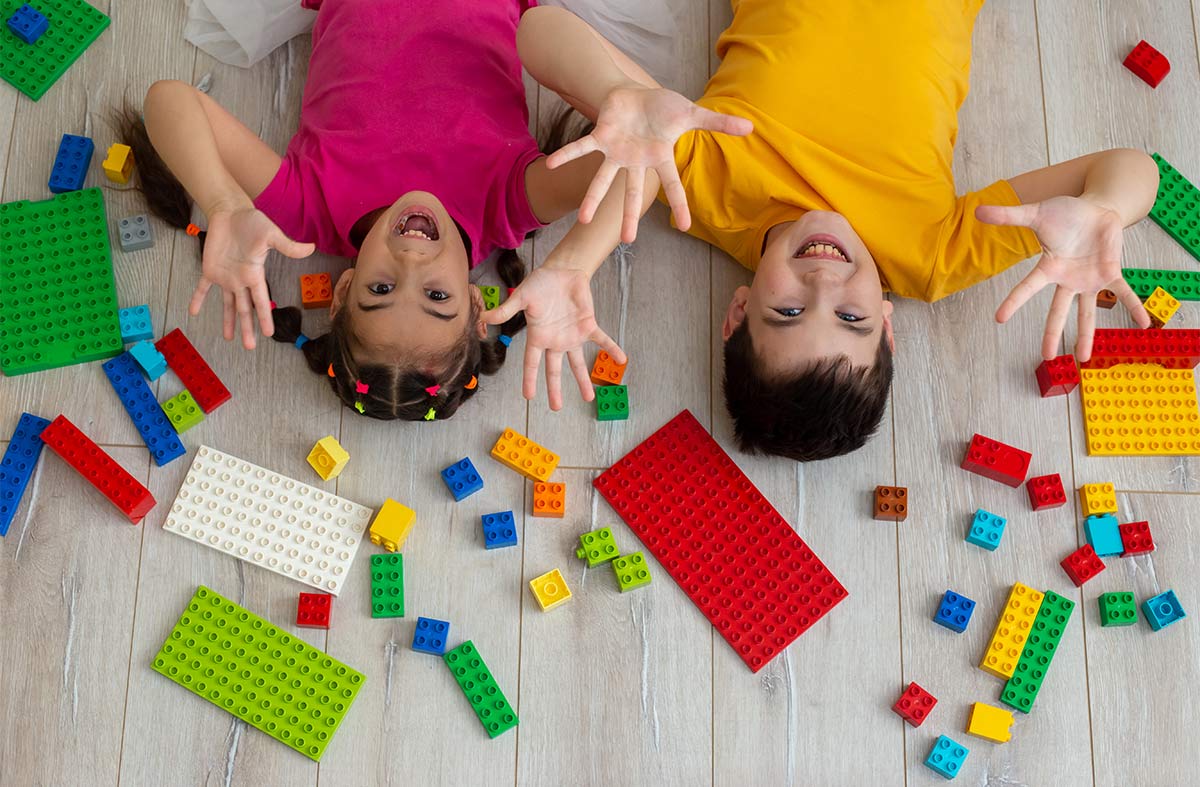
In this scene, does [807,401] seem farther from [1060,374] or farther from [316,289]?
[316,289]

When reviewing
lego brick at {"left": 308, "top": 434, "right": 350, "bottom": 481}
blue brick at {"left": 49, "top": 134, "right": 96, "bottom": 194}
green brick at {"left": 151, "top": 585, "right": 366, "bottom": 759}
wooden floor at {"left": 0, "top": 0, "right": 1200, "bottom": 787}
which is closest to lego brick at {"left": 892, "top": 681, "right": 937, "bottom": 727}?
wooden floor at {"left": 0, "top": 0, "right": 1200, "bottom": 787}

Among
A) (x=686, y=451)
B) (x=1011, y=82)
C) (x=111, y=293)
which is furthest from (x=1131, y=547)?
(x=111, y=293)

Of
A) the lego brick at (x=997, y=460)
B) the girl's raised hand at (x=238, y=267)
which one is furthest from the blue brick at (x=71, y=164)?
the lego brick at (x=997, y=460)

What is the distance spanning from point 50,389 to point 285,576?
43 cm

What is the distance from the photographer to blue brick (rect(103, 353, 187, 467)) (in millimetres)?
1438

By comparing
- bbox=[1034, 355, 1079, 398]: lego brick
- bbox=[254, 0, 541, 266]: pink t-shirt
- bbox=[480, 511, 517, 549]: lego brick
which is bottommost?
bbox=[480, 511, 517, 549]: lego brick

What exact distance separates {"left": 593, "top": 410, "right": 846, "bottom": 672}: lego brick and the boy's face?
239 mm

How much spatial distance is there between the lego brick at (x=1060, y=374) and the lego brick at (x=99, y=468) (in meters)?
1.26

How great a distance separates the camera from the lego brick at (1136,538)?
146 cm

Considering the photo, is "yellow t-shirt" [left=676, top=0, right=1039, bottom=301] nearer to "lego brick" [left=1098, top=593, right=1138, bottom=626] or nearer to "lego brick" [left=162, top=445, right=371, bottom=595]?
"lego brick" [left=1098, top=593, right=1138, bottom=626]

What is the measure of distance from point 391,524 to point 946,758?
803mm

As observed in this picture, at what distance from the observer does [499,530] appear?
1427 mm

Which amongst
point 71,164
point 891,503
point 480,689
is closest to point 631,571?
point 480,689

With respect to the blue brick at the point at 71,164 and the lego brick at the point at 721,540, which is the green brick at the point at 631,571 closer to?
the lego brick at the point at 721,540
